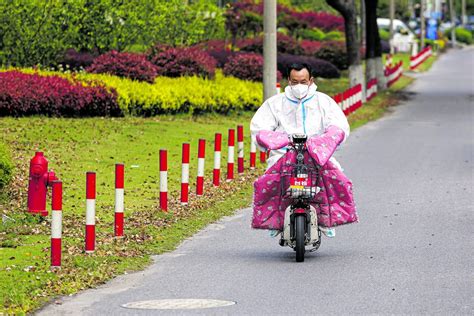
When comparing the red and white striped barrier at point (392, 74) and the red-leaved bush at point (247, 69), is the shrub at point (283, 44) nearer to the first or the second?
the red and white striped barrier at point (392, 74)

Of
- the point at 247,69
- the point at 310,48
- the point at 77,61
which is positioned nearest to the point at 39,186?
the point at 77,61

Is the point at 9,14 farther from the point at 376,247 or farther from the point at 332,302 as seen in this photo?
the point at 332,302

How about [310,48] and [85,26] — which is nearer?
[85,26]

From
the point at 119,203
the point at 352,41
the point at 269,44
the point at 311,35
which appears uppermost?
the point at 311,35

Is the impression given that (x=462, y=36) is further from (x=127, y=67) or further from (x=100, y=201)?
(x=100, y=201)

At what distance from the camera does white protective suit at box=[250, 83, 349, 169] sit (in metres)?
12.6

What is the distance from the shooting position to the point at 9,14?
30.4 meters

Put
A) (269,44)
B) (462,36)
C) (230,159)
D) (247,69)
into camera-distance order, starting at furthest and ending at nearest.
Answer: (462,36) < (247,69) < (269,44) < (230,159)

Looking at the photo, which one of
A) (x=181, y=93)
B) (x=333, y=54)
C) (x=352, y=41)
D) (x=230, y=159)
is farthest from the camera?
(x=333, y=54)

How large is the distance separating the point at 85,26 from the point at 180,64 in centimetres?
260

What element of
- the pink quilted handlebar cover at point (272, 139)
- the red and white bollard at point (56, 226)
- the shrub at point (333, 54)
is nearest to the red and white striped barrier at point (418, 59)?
the shrub at point (333, 54)

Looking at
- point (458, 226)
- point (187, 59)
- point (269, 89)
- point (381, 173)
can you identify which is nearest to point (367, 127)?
point (187, 59)

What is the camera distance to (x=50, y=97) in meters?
26.1

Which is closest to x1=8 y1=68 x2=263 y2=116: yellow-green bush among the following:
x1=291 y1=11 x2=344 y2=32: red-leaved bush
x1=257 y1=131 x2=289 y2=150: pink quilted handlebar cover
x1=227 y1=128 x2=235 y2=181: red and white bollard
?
x1=227 y1=128 x2=235 y2=181: red and white bollard
